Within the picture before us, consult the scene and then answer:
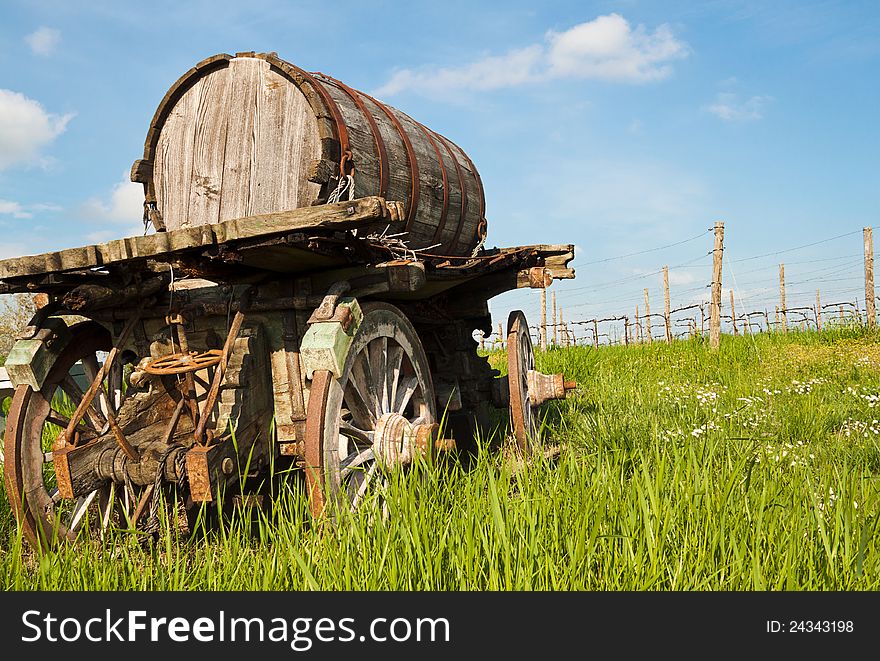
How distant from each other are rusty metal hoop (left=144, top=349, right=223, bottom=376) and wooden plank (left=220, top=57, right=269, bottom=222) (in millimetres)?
902

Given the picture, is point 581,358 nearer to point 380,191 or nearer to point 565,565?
point 380,191

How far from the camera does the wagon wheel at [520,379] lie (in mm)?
4602

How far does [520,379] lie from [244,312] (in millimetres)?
2176

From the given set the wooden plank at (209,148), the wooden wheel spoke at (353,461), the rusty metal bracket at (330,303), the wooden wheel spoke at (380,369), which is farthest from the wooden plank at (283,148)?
the wooden wheel spoke at (353,461)

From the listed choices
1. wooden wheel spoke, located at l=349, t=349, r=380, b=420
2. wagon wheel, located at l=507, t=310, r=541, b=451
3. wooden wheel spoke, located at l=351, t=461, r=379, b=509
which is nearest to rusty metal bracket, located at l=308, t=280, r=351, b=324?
wooden wheel spoke, located at l=349, t=349, r=380, b=420

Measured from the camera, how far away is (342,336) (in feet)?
9.54

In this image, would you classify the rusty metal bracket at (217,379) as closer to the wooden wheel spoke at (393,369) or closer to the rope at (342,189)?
the rope at (342,189)

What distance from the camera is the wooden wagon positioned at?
2.86 m

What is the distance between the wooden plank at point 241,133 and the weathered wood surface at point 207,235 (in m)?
0.82

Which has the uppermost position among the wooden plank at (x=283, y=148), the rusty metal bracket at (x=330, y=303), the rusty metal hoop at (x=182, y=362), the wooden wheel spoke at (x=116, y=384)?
the wooden plank at (x=283, y=148)

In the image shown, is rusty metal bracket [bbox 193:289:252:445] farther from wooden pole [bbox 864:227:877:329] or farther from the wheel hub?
wooden pole [bbox 864:227:877:329]

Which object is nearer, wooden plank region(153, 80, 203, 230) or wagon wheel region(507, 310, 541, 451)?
wooden plank region(153, 80, 203, 230)

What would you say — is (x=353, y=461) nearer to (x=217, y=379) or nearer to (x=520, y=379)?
(x=217, y=379)
